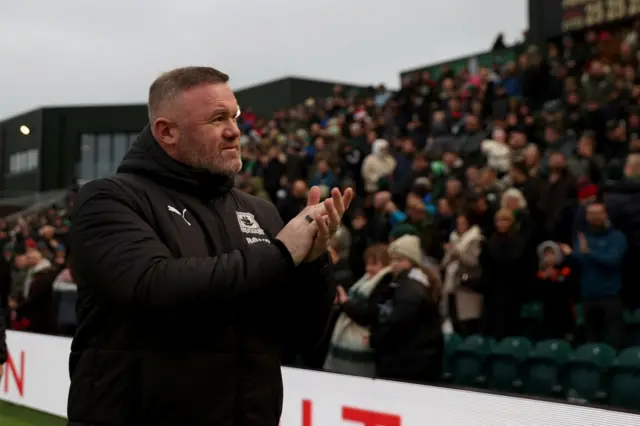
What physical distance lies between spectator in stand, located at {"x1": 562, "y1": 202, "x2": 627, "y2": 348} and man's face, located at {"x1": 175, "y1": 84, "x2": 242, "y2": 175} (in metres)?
5.48

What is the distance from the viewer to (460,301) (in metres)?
7.73

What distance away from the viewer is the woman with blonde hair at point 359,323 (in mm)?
6027

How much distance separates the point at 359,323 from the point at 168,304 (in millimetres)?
4500

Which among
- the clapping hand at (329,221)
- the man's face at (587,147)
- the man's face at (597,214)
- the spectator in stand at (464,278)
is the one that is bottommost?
the spectator in stand at (464,278)

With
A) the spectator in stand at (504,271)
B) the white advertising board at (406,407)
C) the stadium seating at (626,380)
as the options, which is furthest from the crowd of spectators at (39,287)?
the stadium seating at (626,380)

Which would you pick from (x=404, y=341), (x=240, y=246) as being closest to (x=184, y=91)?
(x=240, y=246)

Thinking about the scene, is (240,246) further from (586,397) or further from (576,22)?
(576,22)

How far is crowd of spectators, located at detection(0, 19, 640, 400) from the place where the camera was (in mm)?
6102

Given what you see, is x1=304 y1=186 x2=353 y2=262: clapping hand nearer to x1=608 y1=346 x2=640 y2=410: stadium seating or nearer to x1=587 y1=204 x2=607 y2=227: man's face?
x1=608 y1=346 x2=640 y2=410: stadium seating

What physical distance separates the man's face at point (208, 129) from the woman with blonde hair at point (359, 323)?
4182mm

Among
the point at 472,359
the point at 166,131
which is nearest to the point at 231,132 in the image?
the point at 166,131

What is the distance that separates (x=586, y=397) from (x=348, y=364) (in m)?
1.91

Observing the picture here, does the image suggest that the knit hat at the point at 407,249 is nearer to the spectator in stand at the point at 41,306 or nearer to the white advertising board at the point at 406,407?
the white advertising board at the point at 406,407

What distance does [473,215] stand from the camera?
8.03 meters
